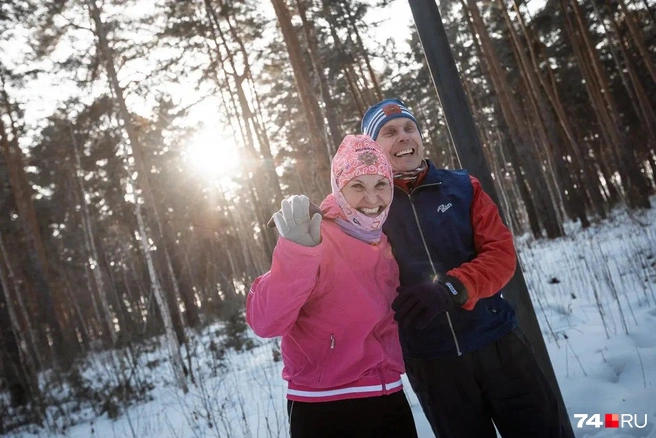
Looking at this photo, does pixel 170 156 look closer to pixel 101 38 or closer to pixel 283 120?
pixel 283 120

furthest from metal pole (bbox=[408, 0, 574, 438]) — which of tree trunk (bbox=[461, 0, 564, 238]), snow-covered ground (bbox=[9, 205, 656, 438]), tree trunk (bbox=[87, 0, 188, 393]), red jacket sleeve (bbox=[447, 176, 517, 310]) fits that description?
tree trunk (bbox=[461, 0, 564, 238])

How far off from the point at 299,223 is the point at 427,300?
2.01 ft

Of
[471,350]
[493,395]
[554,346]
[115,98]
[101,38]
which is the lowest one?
[554,346]

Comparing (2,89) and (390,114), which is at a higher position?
(2,89)

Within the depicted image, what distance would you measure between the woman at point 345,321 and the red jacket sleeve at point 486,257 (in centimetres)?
35

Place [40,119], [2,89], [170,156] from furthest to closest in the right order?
1. [170,156]
2. [40,119]
3. [2,89]

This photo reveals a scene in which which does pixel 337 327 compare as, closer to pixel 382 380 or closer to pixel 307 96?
pixel 382 380

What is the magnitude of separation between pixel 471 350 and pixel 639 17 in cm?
2489

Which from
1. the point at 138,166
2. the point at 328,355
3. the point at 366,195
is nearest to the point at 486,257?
the point at 366,195

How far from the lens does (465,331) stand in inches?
79.1

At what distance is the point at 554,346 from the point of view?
14.6ft

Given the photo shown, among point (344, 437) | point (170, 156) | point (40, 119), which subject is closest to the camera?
point (344, 437)

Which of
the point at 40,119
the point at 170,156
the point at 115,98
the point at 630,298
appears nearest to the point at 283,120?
the point at 170,156

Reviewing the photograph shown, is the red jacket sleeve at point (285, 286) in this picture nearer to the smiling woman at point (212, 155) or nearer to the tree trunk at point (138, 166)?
the tree trunk at point (138, 166)
